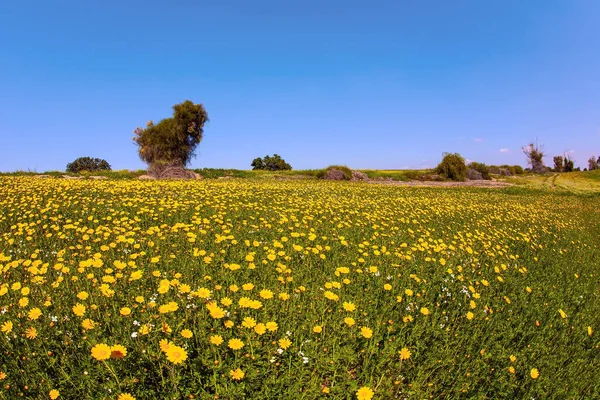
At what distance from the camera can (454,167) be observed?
42625 millimetres

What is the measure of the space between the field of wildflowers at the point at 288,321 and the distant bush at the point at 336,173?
100ft

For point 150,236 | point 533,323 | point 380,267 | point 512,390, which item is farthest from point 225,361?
point 150,236

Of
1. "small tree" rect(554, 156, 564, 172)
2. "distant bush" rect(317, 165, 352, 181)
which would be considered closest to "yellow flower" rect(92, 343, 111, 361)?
"distant bush" rect(317, 165, 352, 181)

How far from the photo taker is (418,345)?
3311 mm

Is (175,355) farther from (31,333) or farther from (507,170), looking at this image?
(507,170)

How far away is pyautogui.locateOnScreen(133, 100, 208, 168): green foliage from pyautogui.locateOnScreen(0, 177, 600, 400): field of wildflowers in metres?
28.2

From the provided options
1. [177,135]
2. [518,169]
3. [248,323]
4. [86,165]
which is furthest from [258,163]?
[248,323]

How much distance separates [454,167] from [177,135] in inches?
1255

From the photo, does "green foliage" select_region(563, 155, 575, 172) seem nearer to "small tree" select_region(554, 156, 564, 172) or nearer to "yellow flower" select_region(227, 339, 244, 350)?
"small tree" select_region(554, 156, 564, 172)

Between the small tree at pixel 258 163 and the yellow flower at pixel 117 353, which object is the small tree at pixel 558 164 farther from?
the yellow flower at pixel 117 353

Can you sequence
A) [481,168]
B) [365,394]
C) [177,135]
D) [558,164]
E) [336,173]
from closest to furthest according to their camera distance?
[365,394], [177,135], [336,173], [481,168], [558,164]

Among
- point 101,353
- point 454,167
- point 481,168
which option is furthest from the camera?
point 481,168

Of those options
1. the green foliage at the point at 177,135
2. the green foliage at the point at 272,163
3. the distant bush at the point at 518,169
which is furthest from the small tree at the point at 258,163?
the distant bush at the point at 518,169

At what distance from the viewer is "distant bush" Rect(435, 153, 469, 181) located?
42.6m
